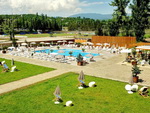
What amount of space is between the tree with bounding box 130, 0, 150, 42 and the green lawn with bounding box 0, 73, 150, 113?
34.2 m

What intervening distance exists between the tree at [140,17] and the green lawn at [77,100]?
34219 mm

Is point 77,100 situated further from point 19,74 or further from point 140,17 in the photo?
point 140,17

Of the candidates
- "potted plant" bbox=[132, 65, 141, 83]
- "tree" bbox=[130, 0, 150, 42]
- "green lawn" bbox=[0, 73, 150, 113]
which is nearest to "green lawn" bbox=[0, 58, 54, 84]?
"green lawn" bbox=[0, 73, 150, 113]

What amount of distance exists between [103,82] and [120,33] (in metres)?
36.8

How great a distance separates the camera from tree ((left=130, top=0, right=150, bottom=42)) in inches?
1799

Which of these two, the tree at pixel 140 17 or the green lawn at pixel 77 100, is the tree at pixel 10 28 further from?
the green lawn at pixel 77 100

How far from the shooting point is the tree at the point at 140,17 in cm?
4569

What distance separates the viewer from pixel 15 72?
18891 millimetres

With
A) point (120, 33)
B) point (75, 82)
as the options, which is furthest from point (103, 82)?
point (120, 33)

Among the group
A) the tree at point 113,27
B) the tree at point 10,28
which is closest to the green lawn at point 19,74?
the tree at point 113,27

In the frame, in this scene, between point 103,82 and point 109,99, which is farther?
point 103,82

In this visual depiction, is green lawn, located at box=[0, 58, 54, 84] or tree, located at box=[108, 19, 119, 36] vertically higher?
tree, located at box=[108, 19, 119, 36]

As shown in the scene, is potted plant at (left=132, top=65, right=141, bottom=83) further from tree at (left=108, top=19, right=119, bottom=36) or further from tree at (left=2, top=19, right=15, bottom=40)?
tree at (left=2, top=19, right=15, bottom=40)

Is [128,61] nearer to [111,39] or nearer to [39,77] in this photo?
[39,77]
